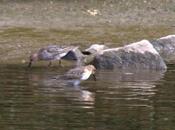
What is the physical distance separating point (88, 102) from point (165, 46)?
29.3ft

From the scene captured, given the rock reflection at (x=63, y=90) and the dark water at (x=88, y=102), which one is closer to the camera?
the dark water at (x=88, y=102)

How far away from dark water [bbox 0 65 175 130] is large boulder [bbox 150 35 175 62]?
377 cm

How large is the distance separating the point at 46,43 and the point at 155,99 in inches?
369

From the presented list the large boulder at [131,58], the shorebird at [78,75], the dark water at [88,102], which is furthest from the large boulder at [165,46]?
the shorebird at [78,75]

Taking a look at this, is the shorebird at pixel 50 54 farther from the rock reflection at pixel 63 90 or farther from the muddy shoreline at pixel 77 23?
the rock reflection at pixel 63 90

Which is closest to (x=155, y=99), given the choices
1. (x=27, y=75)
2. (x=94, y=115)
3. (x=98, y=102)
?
(x=98, y=102)

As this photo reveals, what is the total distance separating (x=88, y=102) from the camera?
14.3m

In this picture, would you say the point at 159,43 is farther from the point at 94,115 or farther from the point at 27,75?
the point at 94,115

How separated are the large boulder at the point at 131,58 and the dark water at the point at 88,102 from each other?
4.13ft

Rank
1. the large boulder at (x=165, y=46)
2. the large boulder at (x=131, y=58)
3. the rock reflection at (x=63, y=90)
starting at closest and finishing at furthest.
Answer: the rock reflection at (x=63, y=90), the large boulder at (x=131, y=58), the large boulder at (x=165, y=46)

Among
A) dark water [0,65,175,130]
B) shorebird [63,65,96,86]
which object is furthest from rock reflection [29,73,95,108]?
shorebird [63,65,96,86]

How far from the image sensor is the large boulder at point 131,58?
2008 cm

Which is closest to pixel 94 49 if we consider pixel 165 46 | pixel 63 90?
pixel 165 46

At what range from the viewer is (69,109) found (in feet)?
44.2
